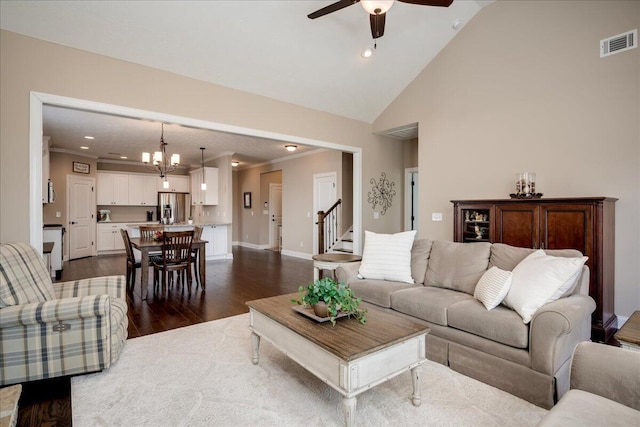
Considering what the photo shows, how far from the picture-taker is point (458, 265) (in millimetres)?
3012

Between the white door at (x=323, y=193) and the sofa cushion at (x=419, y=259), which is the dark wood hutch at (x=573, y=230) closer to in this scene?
the sofa cushion at (x=419, y=259)

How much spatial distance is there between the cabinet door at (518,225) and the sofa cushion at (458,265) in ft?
3.21

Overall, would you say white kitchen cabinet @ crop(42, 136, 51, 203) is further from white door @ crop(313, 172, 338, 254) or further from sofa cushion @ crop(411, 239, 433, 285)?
sofa cushion @ crop(411, 239, 433, 285)

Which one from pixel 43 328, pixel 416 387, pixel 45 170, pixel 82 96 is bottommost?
pixel 416 387

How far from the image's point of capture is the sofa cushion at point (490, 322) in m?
2.09

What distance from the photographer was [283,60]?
4.13 m

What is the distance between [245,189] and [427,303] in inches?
357

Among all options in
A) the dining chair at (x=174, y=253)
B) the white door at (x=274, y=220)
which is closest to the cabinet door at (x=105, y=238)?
the white door at (x=274, y=220)

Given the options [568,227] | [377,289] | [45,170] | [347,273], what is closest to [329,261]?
[347,273]

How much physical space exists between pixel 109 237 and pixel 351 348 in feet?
30.4

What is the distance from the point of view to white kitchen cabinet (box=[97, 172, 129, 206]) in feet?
29.3

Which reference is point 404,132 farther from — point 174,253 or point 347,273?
point 174,253

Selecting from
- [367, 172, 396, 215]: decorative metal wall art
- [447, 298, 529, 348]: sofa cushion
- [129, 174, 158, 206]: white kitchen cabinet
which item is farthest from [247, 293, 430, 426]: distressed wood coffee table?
[129, 174, 158, 206]: white kitchen cabinet

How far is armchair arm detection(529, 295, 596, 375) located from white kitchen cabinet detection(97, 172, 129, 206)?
33.2ft
